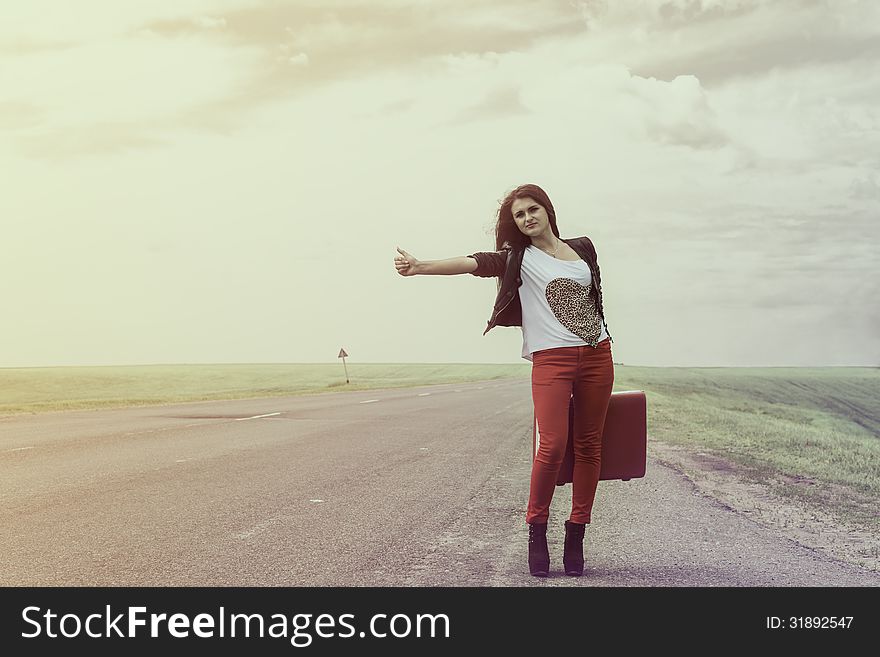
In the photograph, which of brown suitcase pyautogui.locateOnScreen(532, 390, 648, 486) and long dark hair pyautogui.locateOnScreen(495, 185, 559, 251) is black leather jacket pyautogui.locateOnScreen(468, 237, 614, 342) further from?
brown suitcase pyautogui.locateOnScreen(532, 390, 648, 486)

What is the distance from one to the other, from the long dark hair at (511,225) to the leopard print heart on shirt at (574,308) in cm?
35

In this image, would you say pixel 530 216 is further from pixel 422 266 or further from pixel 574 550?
pixel 574 550

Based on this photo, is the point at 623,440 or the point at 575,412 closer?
the point at 575,412

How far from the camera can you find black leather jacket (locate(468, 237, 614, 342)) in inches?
187

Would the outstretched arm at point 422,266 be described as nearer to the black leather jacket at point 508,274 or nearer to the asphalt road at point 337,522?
the black leather jacket at point 508,274

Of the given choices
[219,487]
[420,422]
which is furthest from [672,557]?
[420,422]

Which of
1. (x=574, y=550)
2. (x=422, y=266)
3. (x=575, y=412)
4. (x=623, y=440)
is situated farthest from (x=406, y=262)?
(x=574, y=550)

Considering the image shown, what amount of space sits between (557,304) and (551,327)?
0.13m

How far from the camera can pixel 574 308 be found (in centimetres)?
465

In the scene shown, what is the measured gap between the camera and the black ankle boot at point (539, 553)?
15.8ft

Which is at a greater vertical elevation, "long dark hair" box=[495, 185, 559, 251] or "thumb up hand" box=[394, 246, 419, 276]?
"long dark hair" box=[495, 185, 559, 251]

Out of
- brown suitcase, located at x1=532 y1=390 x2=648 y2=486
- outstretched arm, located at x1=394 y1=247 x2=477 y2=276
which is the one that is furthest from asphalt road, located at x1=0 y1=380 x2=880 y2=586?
outstretched arm, located at x1=394 y1=247 x2=477 y2=276
